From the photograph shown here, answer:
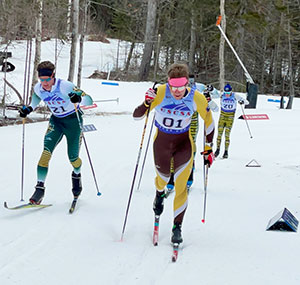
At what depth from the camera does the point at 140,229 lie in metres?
4.98

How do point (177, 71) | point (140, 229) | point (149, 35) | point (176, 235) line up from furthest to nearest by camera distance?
point (149, 35)
point (140, 229)
point (176, 235)
point (177, 71)

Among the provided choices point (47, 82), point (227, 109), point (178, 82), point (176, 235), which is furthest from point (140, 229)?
point (227, 109)

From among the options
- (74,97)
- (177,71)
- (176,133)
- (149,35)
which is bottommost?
(176,133)

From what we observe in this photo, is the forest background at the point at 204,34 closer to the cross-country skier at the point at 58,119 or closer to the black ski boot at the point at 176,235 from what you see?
the cross-country skier at the point at 58,119

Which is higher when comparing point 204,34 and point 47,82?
point 204,34

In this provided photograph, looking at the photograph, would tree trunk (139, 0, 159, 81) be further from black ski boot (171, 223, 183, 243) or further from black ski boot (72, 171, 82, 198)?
black ski boot (171, 223, 183, 243)

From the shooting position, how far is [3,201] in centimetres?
591

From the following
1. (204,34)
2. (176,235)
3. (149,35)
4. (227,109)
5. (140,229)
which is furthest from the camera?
(204,34)

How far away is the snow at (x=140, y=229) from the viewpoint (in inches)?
149

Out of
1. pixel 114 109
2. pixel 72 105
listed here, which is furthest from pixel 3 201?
pixel 114 109

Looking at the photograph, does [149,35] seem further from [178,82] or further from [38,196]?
[178,82]

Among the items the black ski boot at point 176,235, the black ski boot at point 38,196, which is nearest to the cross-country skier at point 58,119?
the black ski boot at point 38,196

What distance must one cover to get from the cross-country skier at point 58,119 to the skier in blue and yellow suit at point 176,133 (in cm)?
130

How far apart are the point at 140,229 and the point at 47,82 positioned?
6.99ft
